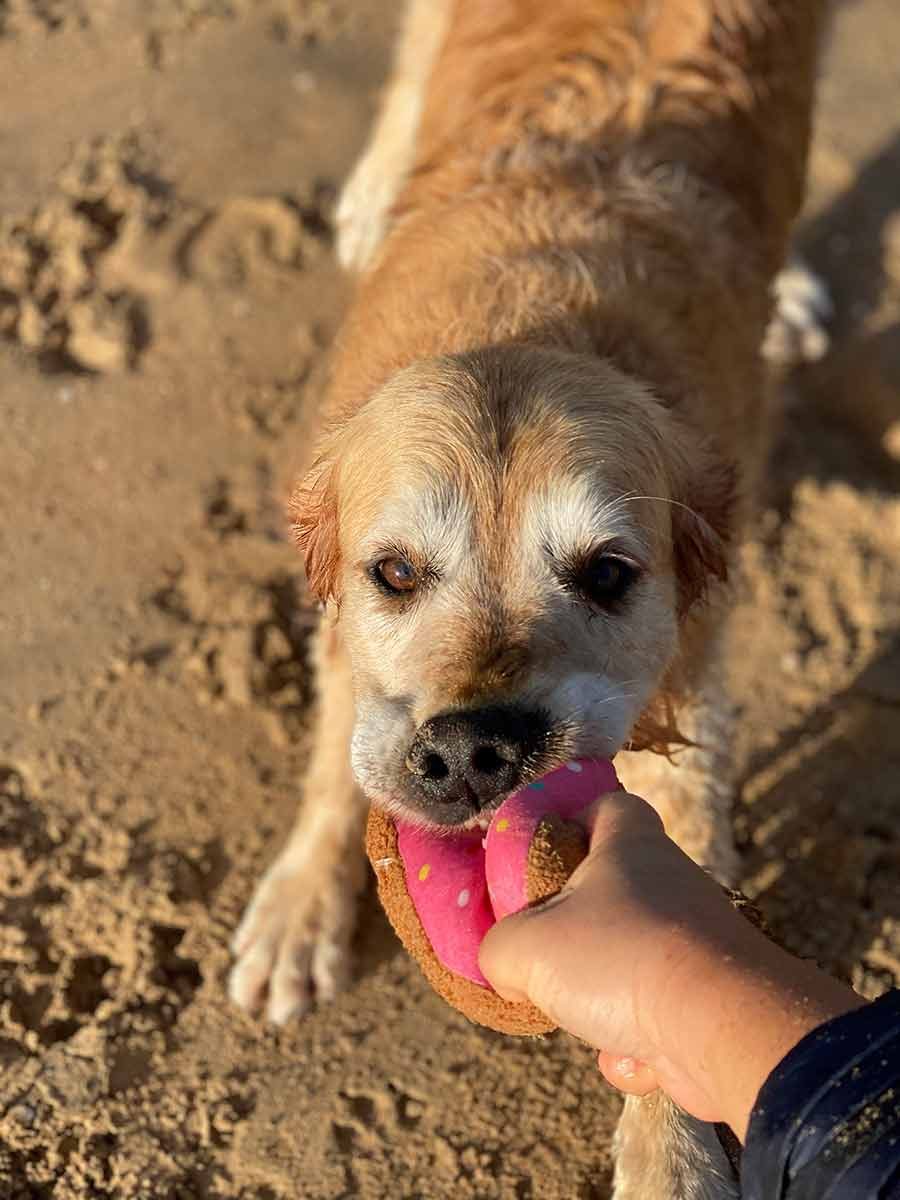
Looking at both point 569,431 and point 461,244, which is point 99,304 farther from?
point 569,431

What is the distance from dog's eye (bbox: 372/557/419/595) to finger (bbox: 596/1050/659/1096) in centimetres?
112

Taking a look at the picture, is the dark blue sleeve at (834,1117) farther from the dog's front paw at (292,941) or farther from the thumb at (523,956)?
the dog's front paw at (292,941)

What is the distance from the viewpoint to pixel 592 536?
2748mm

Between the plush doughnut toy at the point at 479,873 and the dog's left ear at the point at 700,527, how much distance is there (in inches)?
32.0

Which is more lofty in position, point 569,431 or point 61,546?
point 569,431

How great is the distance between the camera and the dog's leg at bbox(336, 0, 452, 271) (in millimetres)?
5359

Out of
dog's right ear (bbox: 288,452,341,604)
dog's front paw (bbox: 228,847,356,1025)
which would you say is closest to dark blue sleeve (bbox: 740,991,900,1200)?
dog's right ear (bbox: 288,452,341,604)

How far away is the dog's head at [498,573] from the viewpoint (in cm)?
254

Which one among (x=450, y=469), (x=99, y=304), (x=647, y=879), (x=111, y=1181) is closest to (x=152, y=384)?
(x=99, y=304)

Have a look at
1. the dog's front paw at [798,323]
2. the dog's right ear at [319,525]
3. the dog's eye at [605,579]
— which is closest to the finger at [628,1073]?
the dog's eye at [605,579]

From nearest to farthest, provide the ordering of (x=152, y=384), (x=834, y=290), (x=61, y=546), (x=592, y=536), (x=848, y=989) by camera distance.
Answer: (x=848, y=989) → (x=592, y=536) → (x=61, y=546) → (x=152, y=384) → (x=834, y=290)

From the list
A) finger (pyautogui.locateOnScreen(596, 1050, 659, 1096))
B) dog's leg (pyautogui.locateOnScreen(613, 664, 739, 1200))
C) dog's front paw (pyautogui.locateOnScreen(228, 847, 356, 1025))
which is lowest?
dog's front paw (pyautogui.locateOnScreen(228, 847, 356, 1025))

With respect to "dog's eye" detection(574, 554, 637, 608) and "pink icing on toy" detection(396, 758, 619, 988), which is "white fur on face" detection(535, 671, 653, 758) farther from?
"dog's eye" detection(574, 554, 637, 608)

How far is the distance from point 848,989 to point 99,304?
14.3ft
